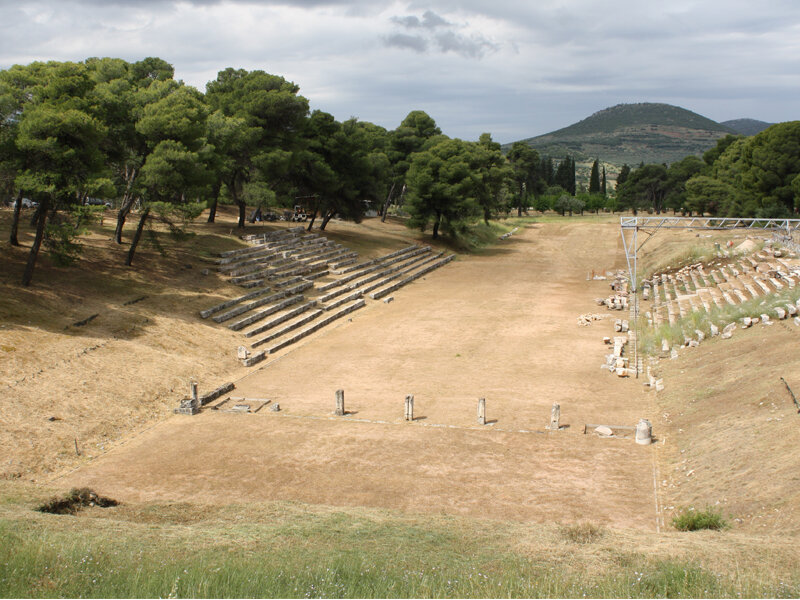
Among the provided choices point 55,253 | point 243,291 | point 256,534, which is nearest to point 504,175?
point 243,291

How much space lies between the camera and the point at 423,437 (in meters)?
17.3

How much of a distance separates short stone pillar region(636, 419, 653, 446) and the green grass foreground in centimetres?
607

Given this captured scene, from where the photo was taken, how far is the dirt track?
1391 centimetres

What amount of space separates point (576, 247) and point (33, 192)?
4879 cm

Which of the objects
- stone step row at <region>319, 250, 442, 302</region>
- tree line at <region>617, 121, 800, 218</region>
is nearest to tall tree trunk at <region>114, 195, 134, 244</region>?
stone step row at <region>319, 250, 442, 302</region>

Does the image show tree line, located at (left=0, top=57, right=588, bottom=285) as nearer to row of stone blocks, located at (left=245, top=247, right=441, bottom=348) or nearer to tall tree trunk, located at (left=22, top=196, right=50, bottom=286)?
tall tree trunk, located at (left=22, top=196, right=50, bottom=286)

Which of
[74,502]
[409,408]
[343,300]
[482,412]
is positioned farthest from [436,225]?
[74,502]

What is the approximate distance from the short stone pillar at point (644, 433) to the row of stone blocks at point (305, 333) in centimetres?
1388

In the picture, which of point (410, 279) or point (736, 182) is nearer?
point (410, 279)

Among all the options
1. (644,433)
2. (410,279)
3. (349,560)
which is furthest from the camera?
(410,279)

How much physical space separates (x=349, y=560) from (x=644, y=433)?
10.4 metres

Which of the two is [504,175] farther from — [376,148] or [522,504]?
[522,504]

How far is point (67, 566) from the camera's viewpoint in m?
8.20

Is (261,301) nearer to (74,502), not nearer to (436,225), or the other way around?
(74,502)
